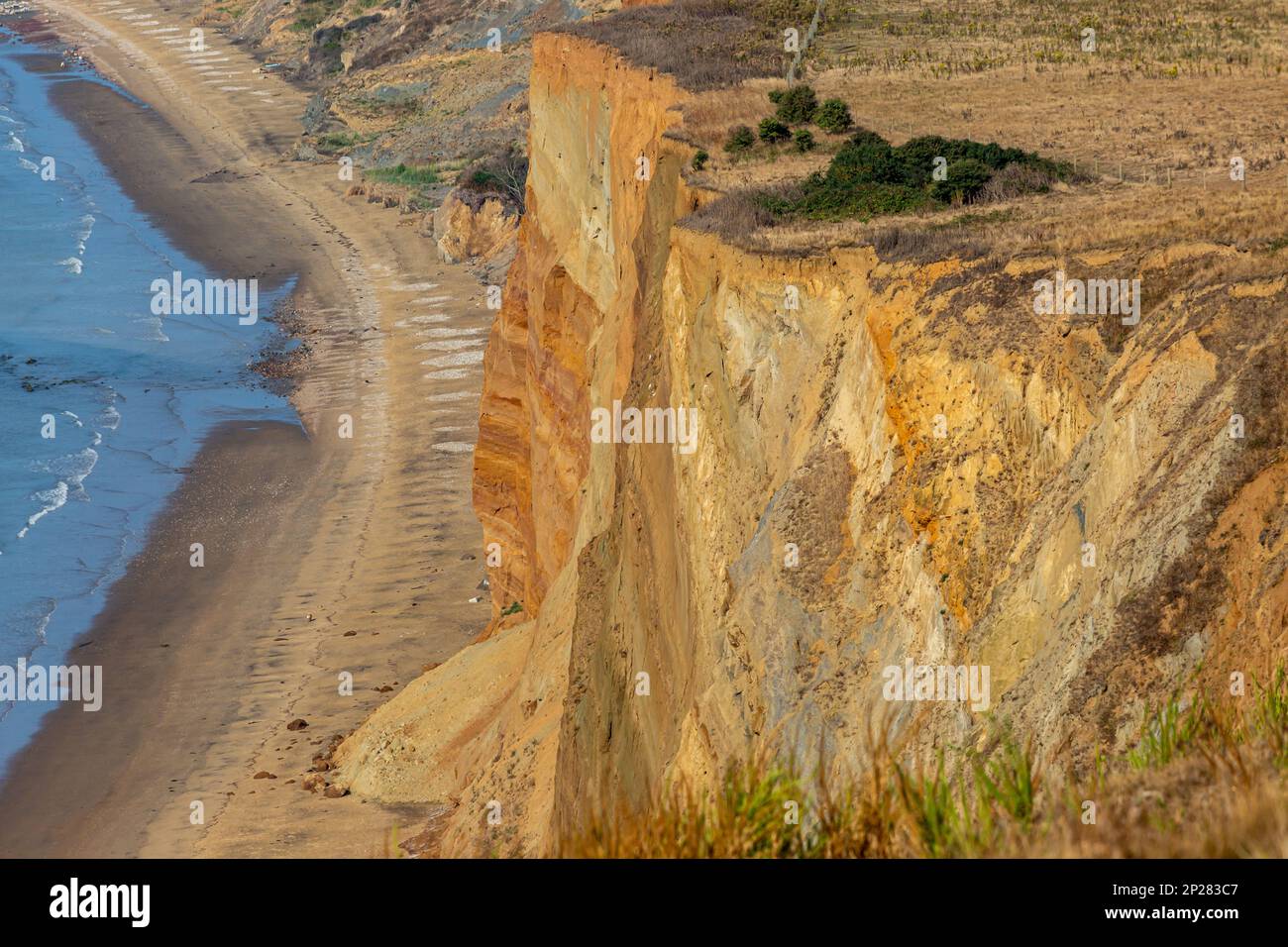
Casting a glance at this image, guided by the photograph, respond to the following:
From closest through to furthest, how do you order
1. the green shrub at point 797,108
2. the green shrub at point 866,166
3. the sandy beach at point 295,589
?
1. the green shrub at point 866,166
2. the green shrub at point 797,108
3. the sandy beach at point 295,589

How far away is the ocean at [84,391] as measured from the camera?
41156mm

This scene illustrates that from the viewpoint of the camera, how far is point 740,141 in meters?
24.9

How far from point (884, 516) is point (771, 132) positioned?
41.5 feet

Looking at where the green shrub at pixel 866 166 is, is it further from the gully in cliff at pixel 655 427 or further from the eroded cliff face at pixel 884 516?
the gully in cliff at pixel 655 427

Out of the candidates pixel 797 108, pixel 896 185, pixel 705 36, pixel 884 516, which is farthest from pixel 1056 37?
pixel 884 516

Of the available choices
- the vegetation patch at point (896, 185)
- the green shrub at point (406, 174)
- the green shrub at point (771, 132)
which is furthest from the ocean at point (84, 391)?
the vegetation patch at point (896, 185)

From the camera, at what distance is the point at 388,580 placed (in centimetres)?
4009

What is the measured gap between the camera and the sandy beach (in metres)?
29.6

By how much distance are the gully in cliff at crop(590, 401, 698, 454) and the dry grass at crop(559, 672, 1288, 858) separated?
35.7 ft

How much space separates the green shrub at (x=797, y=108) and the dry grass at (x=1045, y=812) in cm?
1925

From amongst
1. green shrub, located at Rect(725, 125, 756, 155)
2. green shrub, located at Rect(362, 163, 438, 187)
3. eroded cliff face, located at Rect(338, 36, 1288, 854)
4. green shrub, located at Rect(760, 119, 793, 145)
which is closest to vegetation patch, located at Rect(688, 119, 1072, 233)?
eroded cliff face, located at Rect(338, 36, 1288, 854)

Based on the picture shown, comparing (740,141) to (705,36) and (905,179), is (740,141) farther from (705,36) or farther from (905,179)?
(705,36)
